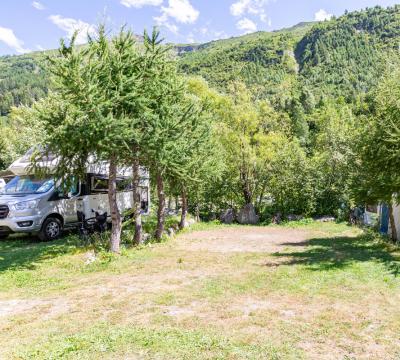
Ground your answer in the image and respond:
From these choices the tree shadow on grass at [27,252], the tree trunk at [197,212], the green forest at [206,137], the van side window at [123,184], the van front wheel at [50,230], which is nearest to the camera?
the tree shadow on grass at [27,252]

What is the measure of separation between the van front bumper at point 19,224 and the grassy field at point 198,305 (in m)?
1.11

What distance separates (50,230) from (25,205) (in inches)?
59.7

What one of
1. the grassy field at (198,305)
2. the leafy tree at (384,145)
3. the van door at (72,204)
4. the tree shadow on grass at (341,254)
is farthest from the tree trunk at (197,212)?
the grassy field at (198,305)

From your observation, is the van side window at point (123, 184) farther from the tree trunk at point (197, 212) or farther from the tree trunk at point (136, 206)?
the tree trunk at point (197, 212)

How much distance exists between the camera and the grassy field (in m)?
5.17

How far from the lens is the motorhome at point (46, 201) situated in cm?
1377

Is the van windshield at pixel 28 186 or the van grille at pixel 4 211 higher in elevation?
the van windshield at pixel 28 186

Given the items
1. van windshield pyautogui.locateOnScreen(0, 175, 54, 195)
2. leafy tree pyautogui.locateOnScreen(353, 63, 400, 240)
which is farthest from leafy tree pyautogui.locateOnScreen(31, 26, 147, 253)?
leafy tree pyautogui.locateOnScreen(353, 63, 400, 240)

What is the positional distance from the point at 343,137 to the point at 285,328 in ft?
95.9

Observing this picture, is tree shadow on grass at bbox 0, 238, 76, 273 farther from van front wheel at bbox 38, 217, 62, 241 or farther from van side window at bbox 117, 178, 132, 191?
van side window at bbox 117, 178, 132, 191

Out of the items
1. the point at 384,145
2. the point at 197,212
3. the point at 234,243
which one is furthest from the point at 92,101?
the point at 197,212

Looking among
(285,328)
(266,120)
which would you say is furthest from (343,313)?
Answer: (266,120)

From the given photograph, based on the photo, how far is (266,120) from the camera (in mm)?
30250

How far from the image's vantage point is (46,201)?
1444 cm
